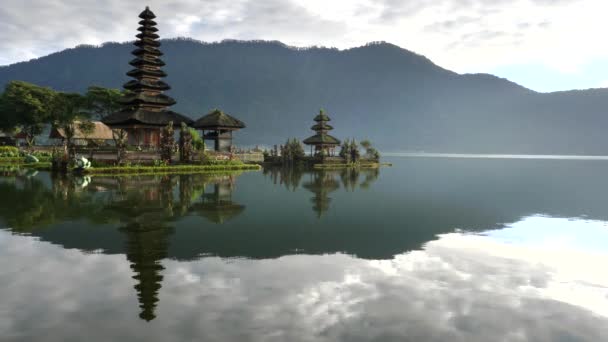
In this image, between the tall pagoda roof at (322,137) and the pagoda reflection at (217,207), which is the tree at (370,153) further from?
the pagoda reflection at (217,207)

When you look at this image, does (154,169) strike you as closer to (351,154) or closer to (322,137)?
(322,137)

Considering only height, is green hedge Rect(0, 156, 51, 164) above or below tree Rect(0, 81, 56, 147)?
below

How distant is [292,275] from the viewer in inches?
387

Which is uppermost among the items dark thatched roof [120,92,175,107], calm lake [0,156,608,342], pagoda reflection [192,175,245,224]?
dark thatched roof [120,92,175,107]

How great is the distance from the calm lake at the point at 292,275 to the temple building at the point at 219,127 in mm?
40507

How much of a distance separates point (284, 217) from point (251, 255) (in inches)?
267

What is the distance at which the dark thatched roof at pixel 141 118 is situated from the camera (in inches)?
2099

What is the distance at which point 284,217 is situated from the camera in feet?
60.1

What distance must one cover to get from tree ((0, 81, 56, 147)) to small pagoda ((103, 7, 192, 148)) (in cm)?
2876

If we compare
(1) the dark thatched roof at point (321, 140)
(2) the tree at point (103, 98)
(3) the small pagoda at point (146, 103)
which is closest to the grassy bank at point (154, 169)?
(3) the small pagoda at point (146, 103)

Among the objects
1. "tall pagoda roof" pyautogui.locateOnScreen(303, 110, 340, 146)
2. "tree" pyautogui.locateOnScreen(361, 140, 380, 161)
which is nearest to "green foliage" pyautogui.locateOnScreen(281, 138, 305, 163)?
"tall pagoda roof" pyautogui.locateOnScreen(303, 110, 340, 146)

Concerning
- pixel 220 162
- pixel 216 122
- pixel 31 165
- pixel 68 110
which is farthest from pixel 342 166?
pixel 68 110

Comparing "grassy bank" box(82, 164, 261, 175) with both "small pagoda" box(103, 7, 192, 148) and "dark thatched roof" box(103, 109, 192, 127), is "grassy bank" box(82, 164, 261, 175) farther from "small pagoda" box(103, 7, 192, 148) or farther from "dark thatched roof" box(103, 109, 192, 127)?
"dark thatched roof" box(103, 109, 192, 127)

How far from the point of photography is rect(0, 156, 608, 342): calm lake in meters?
6.96
